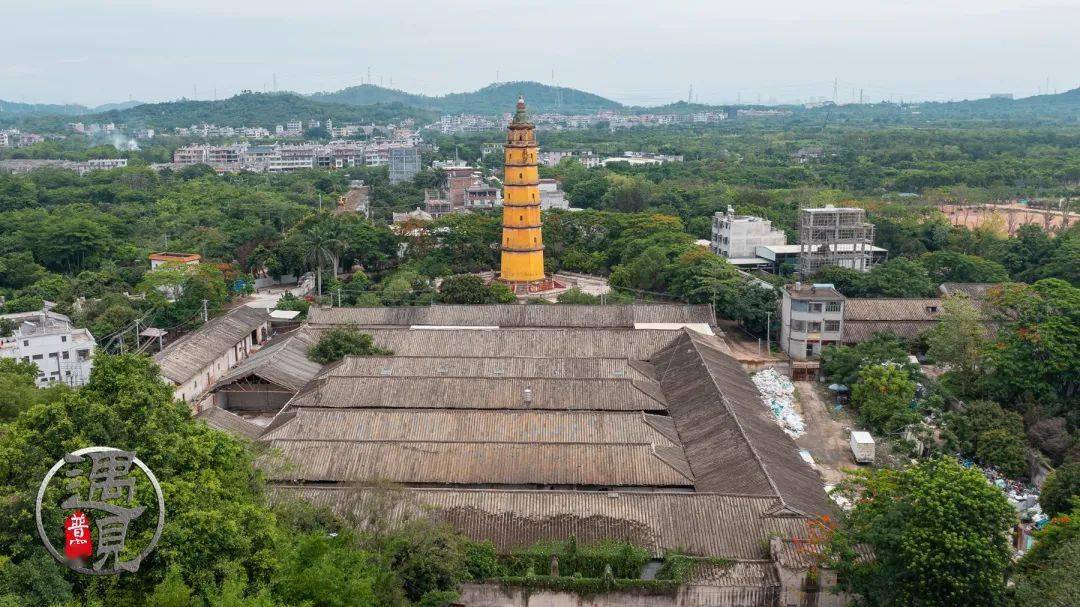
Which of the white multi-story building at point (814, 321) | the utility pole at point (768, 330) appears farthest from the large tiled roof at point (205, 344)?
the white multi-story building at point (814, 321)

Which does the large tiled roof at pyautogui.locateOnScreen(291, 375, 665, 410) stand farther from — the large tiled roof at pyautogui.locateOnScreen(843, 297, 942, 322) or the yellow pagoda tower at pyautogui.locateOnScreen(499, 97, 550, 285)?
the yellow pagoda tower at pyautogui.locateOnScreen(499, 97, 550, 285)

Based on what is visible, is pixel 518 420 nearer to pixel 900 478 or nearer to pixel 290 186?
pixel 900 478

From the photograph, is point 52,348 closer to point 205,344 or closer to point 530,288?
point 205,344

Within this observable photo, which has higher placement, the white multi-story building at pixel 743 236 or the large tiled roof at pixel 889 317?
the white multi-story building at pixel 743 236

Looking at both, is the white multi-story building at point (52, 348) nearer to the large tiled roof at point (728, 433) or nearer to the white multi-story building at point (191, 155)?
the large tiled roof at point (728, 433)

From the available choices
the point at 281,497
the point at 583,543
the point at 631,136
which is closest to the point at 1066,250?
the point at 583,543

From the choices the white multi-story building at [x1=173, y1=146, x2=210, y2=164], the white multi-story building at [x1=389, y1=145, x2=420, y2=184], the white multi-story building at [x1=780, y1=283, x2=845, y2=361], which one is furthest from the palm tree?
the white multi-story building at [x1=173, y1=146, x2=210, y2=164]
